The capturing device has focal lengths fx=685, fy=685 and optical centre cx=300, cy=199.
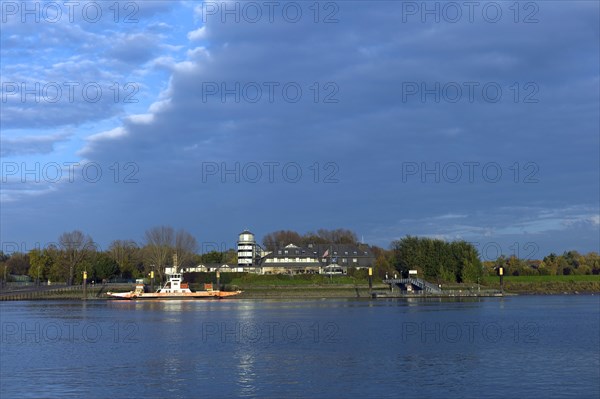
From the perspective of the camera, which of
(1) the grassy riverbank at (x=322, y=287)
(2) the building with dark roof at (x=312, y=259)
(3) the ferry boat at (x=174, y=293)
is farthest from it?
(2) the building with dark roof at (x=312, y=259)

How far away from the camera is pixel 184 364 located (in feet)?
113

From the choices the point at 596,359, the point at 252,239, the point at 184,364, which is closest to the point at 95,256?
the point at 252,239

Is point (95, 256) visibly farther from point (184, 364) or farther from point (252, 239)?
point (184, 364)

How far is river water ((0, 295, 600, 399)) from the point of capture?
27.9 meters

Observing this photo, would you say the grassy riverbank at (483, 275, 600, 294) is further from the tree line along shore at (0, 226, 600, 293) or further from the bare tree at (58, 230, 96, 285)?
the bare tree at (58, 230, 96, 285)

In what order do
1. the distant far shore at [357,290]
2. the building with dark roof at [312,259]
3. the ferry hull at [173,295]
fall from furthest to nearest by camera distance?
the building with dark roof at [312,259] < the ferry hull at [173,295] < the distant far shore at [357,290]

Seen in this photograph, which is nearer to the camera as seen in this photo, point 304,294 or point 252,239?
point 304,294

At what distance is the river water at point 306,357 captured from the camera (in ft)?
91.6

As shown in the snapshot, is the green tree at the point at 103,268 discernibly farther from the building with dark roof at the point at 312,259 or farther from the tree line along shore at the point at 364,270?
the building with dark roof at the point at 312,259

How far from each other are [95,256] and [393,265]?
2098 inches

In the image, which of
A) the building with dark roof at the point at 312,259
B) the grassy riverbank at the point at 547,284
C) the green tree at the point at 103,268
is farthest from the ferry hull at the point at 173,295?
the grassy riverbank at the point at 547,284

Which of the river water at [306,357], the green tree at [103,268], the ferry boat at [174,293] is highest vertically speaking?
the green tree at [103,268]

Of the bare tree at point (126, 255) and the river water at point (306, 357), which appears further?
the bare tree at point (126, 255)

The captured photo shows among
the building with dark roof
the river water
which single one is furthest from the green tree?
the river water
